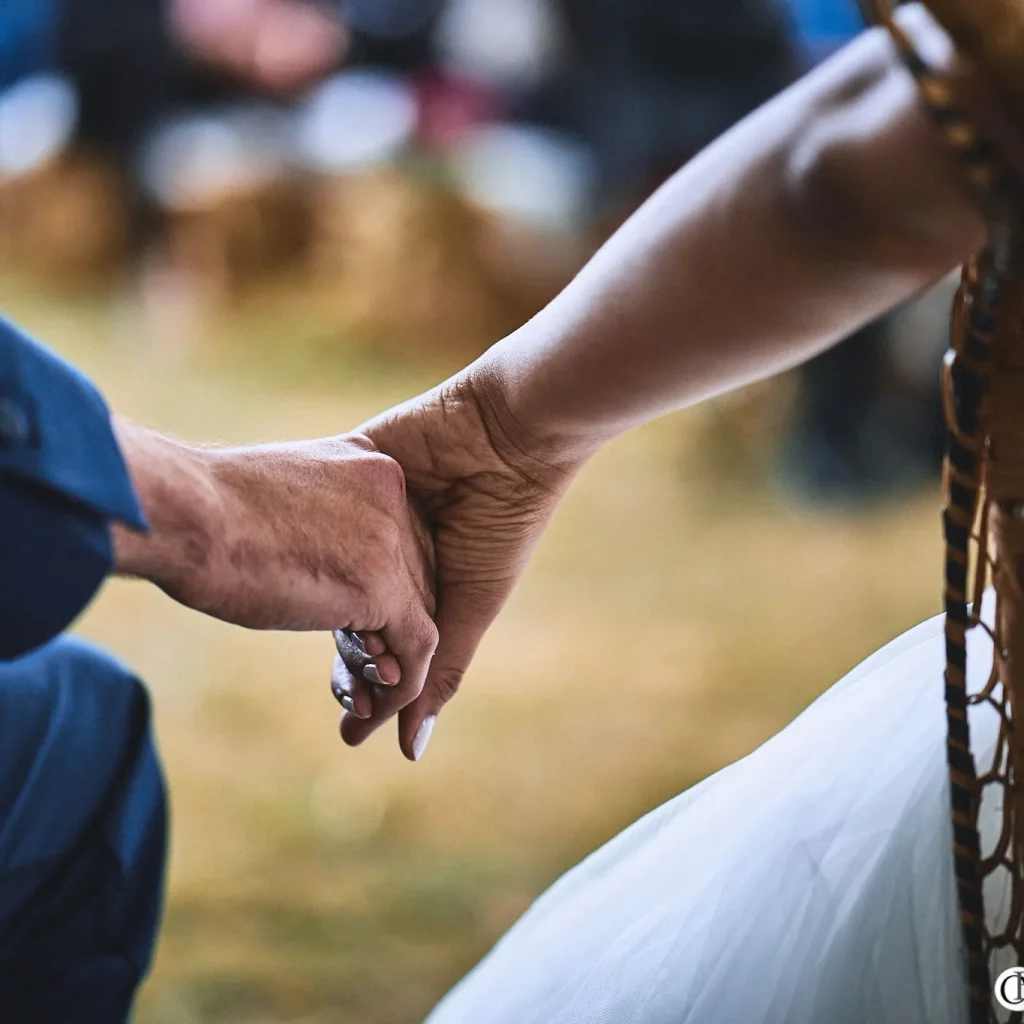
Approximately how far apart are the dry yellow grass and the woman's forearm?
Answer: 2.36 feet

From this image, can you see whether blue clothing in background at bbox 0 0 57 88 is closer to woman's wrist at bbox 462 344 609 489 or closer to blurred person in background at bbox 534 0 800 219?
blurred person in background at bbox 534 0 800 219

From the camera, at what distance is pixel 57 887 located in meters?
0.69

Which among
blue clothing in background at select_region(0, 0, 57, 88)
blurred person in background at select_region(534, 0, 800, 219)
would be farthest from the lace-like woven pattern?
blue clothing in background at select_region(0, 0, 57, 88)

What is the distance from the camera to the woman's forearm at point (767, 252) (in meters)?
0.47

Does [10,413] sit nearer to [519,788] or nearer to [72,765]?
[72,765]

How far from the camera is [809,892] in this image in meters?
0.62

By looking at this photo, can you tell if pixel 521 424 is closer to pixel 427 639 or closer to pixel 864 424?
pixel 427 639

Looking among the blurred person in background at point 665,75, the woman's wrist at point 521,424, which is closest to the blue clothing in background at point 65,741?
the woman's wrist at point 521,424

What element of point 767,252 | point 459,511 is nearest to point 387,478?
point 459,511

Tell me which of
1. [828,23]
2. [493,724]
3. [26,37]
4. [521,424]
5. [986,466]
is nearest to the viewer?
[986,466]

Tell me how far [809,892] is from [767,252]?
11.5 inches

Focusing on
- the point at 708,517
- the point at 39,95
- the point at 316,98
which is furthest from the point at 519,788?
the point at 39,95

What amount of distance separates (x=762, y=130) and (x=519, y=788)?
1.06m

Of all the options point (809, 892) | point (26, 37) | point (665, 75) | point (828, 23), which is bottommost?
point (809, 892)
